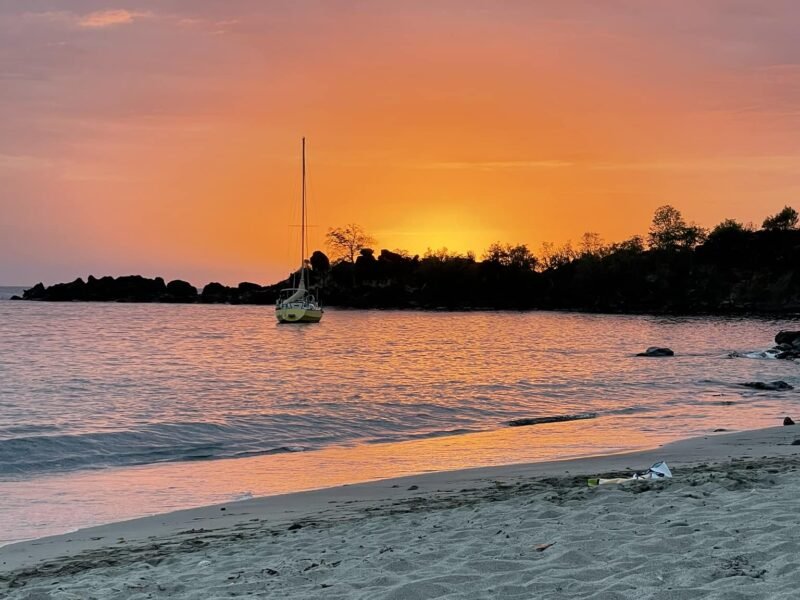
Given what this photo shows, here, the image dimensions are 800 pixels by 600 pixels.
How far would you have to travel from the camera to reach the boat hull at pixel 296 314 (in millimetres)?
87938

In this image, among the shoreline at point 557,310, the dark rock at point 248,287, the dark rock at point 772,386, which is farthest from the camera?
the dark rock at point 248,287

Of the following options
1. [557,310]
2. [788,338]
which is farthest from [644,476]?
[557,310]

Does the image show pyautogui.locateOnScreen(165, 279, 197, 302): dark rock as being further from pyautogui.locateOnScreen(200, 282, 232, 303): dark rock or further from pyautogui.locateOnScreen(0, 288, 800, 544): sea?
pyautogui.locateOnScreen(0, 288, 800, 544): sea

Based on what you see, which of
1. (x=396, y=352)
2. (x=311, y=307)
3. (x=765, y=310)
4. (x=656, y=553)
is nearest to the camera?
(x=656, y=553)

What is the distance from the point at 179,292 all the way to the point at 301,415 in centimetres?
16472

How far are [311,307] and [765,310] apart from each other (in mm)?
71412

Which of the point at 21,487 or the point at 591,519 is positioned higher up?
the point at 591,519

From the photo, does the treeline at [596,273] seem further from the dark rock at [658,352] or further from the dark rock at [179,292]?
the dark rock at [658,352]

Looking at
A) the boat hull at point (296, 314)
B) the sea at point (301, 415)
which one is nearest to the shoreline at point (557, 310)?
the boat hull at point (296, 314)

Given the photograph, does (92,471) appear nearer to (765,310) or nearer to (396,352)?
(396,352)

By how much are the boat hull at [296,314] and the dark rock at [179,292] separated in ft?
319

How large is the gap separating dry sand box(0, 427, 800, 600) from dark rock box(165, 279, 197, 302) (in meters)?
175

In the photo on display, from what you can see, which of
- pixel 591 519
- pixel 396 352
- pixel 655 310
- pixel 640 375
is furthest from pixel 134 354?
pixel 655 310

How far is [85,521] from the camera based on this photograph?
10.7m
